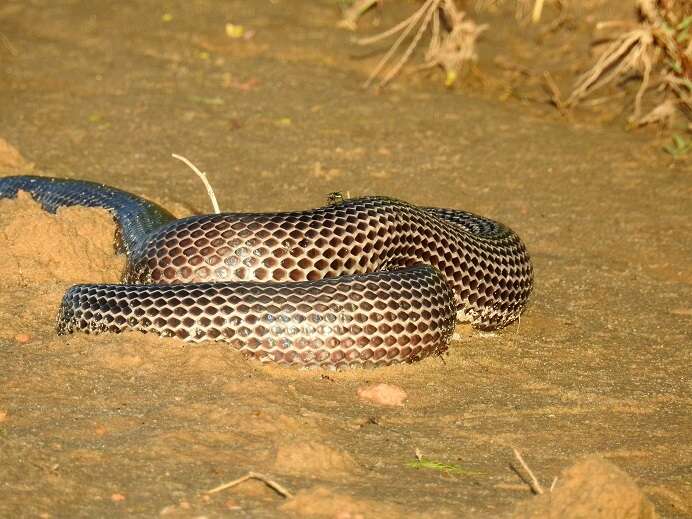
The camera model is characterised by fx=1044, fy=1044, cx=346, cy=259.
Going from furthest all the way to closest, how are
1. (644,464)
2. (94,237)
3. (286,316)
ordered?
(94,237) < (286,316) < (644,464)

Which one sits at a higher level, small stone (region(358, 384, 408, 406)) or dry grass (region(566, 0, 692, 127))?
dry grass (region(566, 0, 692, 127))

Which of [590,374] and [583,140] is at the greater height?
[583,140]

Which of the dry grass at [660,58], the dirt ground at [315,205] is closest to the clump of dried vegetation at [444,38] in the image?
the dirt ground at [315,205]

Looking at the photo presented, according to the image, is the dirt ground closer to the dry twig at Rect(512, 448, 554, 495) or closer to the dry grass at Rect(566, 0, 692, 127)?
the dry twig at Rect(512, 448, 554, 495)

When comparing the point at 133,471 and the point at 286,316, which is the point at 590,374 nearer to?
the point at 286,316

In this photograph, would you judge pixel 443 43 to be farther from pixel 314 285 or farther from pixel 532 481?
pixel 532 481

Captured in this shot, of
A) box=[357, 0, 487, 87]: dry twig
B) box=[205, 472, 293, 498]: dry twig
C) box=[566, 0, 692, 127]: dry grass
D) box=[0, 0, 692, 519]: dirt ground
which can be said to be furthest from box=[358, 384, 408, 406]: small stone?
box=[357, 0, 487, 87]: dry twig

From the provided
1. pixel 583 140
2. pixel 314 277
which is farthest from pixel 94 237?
pixel 583 140
